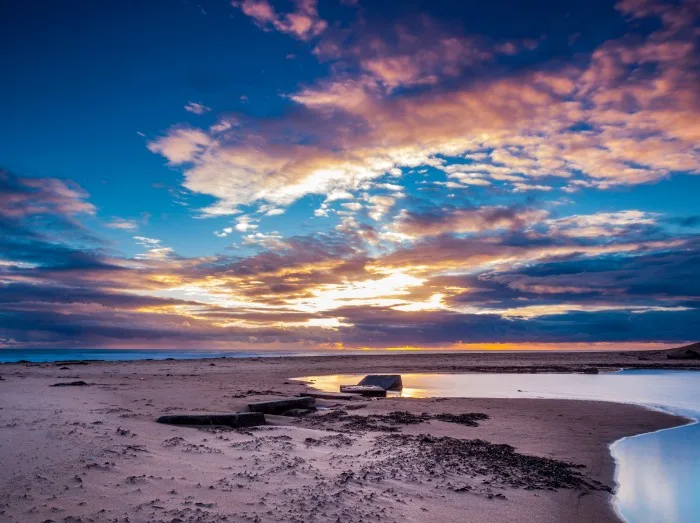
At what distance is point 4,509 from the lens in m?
4.94

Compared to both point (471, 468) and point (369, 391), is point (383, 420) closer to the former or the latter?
point (471, 468)

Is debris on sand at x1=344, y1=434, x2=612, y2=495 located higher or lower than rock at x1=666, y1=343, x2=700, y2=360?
lower

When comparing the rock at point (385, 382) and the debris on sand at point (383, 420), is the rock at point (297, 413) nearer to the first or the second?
the debris on sand at point (383, 420)

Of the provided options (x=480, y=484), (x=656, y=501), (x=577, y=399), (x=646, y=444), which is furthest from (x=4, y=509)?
(x=577, y=399)

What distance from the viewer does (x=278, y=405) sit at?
535 inches

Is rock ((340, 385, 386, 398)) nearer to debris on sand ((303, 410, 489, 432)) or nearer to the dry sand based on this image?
debris on sand ((303, 410, 489, 432))

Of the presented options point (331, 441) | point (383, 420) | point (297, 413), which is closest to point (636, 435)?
point (383, 420)

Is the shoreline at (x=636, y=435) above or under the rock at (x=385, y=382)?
under

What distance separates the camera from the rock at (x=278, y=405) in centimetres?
1317

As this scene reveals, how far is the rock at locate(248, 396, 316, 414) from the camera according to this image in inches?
519

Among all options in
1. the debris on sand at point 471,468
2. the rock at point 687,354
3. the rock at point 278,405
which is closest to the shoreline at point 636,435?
the debris on sand at point 471,468

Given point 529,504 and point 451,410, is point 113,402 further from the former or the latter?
point 529,504

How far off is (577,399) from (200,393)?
1411 centimetres

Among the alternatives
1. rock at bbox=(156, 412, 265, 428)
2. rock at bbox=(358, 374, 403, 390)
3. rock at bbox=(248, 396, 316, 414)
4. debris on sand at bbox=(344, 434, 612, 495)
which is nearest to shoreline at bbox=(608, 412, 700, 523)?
debris on sand at bbox=(344, 434, 612, 495)
